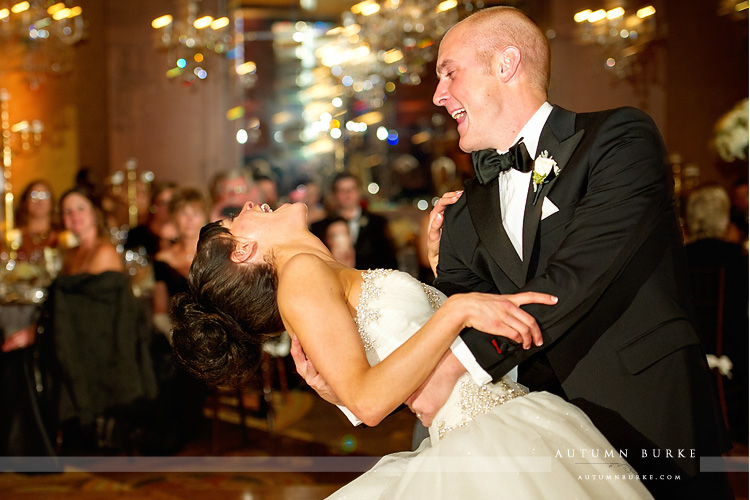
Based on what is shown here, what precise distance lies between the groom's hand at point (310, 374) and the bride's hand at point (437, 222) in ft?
1.67

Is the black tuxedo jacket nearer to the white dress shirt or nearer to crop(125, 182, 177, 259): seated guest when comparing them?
the white dress shirt

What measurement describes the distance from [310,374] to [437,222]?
61 cm

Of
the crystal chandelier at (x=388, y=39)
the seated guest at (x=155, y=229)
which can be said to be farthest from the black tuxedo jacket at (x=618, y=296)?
the crystal chandelier at (x=388, y=39)

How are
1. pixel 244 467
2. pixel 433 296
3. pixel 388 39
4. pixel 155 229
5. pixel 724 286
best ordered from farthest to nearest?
1. pixel 388 39
2. pixel 155 229
3. pixel 724 286
4. pixel 244 467
5. pixel 433 296

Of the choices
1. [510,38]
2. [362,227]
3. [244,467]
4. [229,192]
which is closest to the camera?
[510,38]

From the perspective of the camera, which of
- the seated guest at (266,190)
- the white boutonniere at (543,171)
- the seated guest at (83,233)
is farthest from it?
the seated guest at (266,190)

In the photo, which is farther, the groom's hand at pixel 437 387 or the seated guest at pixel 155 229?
the seated guest at pixel 155 229

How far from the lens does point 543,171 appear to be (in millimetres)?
1805

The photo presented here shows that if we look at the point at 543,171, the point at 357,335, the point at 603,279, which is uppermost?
the point at 543,171

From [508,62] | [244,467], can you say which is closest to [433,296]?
[508,62]

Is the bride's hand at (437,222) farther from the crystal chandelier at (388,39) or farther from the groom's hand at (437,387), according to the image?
the crystal chandelier at (388,39)

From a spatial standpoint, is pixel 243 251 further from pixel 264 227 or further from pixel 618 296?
pixel 618 296

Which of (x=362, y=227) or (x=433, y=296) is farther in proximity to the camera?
(x=362, y=227)

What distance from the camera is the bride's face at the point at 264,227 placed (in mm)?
2107
